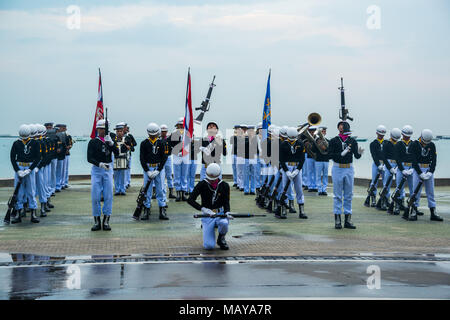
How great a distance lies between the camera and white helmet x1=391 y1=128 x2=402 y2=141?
1723 centimetres

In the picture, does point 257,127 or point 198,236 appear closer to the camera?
point 198,236

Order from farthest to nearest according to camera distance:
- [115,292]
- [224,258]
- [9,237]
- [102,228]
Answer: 1. [102,228]
2. [9,237]
3. [224,258]
4. [115,292]

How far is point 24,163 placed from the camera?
14.6m

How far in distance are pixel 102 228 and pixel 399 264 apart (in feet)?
20.7

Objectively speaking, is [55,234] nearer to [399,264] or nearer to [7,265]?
[7,265]

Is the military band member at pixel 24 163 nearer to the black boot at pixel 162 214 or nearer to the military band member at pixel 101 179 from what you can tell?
the military band member at pixel 101 179

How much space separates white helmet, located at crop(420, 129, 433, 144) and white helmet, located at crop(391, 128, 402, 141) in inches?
68.4

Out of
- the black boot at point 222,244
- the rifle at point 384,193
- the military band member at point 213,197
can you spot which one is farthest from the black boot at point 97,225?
the rifle at point 384,193

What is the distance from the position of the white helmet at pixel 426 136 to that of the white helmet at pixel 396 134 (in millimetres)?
1737

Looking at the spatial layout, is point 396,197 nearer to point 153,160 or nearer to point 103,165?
point 153,160

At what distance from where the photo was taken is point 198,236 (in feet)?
41.4

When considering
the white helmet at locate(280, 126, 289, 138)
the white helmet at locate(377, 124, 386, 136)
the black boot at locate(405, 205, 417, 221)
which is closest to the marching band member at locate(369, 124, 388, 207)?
the white helmet at locate(377, 124, 386, 136)

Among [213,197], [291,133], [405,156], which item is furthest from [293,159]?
[213,197]
